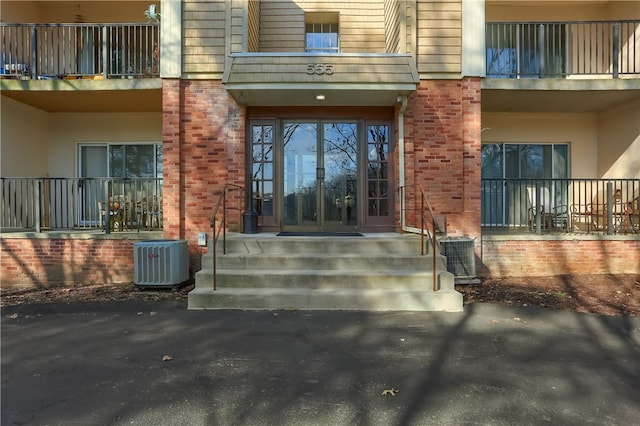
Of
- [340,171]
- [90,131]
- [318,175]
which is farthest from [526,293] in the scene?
[90,131]

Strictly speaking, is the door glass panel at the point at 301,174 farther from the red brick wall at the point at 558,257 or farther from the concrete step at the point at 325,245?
the red brick wall at the point at 558,257

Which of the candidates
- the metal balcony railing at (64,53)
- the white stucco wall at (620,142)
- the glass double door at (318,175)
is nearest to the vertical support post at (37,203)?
the metal balcony railing at (64,53)

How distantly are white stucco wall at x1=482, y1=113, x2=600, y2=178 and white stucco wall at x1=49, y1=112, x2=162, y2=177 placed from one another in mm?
8469

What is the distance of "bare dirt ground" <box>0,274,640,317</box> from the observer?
19.4 feet

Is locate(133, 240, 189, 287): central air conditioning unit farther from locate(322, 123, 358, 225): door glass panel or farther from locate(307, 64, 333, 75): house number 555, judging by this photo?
locate(307, 64, 333, 75): house number 555

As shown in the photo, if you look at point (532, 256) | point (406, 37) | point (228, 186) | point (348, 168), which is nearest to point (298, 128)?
point (348, 168)

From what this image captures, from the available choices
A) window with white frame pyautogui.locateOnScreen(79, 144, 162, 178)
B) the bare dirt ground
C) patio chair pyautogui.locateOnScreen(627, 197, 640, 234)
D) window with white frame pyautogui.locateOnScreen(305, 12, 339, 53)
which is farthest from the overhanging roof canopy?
patio chair pyautogui.locateOnScreen(627, 197, 640, 234)

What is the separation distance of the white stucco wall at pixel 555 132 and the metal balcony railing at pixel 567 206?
0.66 meters

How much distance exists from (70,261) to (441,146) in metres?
7.42

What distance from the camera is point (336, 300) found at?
5566 mm

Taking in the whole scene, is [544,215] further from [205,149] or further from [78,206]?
[78,206]

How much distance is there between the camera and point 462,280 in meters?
6.85

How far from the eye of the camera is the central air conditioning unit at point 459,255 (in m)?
6.81

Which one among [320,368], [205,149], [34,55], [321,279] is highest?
[34,55]
